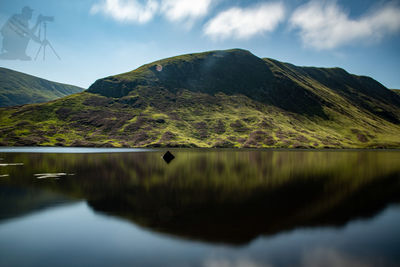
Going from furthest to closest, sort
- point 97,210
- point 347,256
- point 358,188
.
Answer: point 358,188 → point 97,210 → point 347,256

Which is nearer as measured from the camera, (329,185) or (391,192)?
(391,192)

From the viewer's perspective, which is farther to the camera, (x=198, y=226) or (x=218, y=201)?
(x=218, y=201)

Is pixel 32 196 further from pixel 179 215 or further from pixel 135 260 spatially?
pixel 135 260

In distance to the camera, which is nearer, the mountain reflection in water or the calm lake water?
the calm lake water

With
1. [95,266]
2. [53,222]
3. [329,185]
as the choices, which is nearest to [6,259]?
[95,266]

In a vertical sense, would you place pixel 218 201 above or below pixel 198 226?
below

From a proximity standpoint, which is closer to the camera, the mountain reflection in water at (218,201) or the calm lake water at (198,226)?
the calm lake water at (198,226)

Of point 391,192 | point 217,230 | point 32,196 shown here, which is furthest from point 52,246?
point 391,192

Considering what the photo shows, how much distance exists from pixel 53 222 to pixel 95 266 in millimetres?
10252

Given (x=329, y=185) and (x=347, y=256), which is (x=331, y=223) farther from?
(x=329, y=185)

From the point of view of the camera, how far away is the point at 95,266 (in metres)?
13.1

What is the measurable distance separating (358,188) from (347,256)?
26.0 meters

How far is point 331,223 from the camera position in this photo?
20531 mm

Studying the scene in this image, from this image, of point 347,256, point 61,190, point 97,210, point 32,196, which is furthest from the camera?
point 61,190
